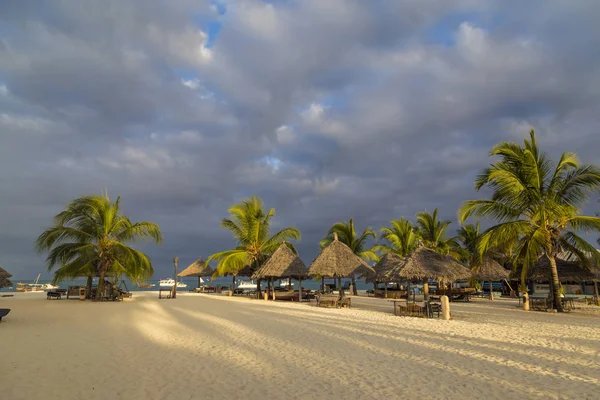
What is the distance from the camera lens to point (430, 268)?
15031 millimetres

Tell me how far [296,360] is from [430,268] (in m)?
9.66

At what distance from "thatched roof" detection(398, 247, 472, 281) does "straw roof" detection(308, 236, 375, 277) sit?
14.6 ft

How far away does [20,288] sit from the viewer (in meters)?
43.6

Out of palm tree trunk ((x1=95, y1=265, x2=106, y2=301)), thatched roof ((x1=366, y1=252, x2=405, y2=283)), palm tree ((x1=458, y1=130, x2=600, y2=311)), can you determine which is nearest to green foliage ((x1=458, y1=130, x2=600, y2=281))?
palm tree ((x1=458, y1=130, x2=600, y2=311))

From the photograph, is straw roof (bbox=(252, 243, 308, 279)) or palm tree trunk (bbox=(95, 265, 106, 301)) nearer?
palm tree trunk (bbox=(95, 265, 106, 301))

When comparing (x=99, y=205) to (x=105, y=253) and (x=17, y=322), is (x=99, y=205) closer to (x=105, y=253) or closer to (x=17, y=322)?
(x=105, y=253)

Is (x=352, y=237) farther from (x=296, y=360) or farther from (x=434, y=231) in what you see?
(x=296, y=360)

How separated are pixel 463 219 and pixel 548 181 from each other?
3685 mm

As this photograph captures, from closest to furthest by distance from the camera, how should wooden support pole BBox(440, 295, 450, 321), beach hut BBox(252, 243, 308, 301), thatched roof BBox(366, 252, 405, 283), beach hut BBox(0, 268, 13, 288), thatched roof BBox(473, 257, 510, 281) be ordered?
wooden support pole BBox(440, 295, 450, 321), beach hut BBox(0, 268, 13, 288), thatched roof BBox(366, 252, 405, 283), beach hut BBox(252, 243, 308, 301), thatched roof BBox(473, 257, 510, 281)

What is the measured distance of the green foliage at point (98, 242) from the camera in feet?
65.1

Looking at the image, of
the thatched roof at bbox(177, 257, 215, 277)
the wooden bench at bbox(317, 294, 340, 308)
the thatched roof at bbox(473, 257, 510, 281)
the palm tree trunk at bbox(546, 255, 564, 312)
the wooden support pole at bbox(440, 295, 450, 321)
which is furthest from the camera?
the thatched roof at bbox(177, 257, 215, 277)

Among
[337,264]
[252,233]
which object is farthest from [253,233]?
[337,264]

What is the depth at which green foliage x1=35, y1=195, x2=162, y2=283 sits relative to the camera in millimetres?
19833

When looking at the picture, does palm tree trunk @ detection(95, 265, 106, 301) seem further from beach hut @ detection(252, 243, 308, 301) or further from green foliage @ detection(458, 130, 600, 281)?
green foliage @ detection(458, 130, 600, 281)
